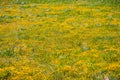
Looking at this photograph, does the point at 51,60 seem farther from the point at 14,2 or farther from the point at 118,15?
the point at 14,2

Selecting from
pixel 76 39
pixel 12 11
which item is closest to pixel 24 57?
pixel 76 39

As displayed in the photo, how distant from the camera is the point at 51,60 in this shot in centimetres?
1628

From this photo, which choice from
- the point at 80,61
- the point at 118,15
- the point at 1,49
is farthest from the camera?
the point at 118,15

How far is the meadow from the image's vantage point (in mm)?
14508

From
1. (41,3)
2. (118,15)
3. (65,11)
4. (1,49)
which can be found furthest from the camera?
(41,3)

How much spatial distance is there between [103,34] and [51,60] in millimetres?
6602

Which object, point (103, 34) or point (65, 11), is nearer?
point (103, 34)

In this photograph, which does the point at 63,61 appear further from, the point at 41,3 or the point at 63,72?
the point at 41,3

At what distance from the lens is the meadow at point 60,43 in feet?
47.6

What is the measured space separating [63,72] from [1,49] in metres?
5.32

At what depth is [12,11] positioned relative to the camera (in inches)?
1287

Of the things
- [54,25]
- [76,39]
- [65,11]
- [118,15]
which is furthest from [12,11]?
[76,39]

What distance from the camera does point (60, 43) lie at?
1977cm

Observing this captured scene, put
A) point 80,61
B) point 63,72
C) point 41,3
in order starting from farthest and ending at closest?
point 41,3 → point 80,61 → point 63,72
